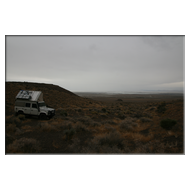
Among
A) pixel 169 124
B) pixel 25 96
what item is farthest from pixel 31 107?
pixel 169 124

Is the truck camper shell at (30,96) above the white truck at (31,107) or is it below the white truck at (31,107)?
above

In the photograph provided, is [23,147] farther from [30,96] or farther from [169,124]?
[169,124]

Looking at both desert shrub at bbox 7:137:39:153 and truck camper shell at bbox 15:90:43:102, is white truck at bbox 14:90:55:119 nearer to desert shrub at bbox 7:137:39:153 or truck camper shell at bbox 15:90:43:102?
truck camper shell at bbox 15:90:43:102

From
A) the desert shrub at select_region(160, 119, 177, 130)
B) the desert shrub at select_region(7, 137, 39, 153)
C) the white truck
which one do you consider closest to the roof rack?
the white truck

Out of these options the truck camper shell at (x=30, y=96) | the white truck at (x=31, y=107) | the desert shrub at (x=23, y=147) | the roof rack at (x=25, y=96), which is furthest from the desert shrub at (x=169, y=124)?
the roof rack at (x=25, y=96)

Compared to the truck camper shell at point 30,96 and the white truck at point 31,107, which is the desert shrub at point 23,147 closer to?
the white truck at point 31,107

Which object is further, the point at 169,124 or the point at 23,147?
the point at 169,124

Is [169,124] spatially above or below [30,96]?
below

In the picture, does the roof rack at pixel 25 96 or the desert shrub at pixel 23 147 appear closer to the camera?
the desert shrub at pixel 23 147

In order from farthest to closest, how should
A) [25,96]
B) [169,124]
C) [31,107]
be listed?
[25,96]
[31,107]
[169,124]

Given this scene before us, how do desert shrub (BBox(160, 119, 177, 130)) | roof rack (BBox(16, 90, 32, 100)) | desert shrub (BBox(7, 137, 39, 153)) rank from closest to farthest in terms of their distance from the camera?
desert shrub (BBox(7, 137, 39, 153)) < desert shrub (BBox(160, 119, 177, 130)) < roof rack (BBox(16, 90, 32, 100))

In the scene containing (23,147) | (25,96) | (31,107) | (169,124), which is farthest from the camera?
(25,96)
